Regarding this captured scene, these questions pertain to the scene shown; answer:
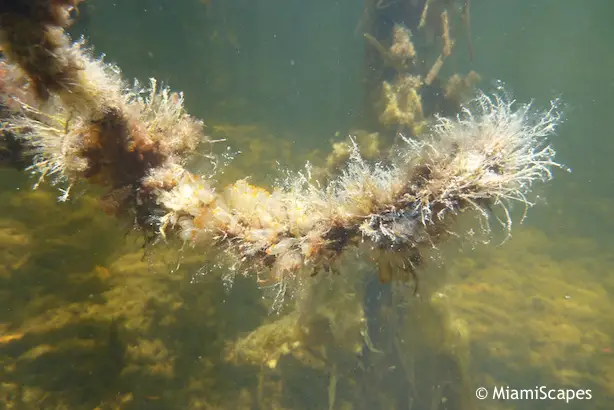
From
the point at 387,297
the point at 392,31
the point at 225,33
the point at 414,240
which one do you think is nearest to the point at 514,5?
the point at 225,33

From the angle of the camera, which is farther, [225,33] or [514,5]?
[514,5]

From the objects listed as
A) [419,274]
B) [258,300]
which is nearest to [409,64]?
[419,274]

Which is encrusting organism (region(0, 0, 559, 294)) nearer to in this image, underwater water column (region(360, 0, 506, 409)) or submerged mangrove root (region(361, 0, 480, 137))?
underwater water column (region(360, 0, 506, 409))

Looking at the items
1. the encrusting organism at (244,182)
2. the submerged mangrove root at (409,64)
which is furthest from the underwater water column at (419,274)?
the encrusting organism at (244,182)

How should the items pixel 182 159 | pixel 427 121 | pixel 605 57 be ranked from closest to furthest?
pixel 182 159
pixel 427 121
pixel 605 57

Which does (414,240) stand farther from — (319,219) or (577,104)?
(577,104)

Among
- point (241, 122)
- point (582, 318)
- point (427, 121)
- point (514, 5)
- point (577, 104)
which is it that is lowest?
point (582, 318)

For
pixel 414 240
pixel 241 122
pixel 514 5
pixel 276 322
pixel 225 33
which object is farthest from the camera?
pixel 514 5

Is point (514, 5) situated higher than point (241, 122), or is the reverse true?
point (514, 5)
